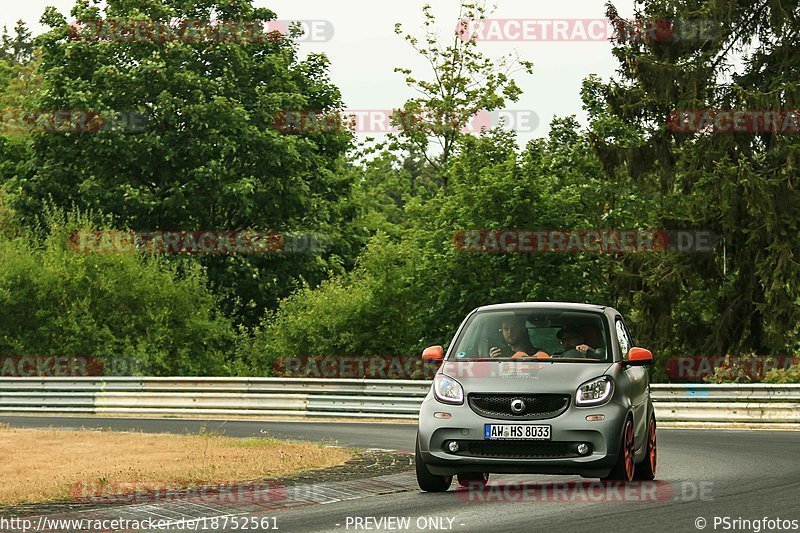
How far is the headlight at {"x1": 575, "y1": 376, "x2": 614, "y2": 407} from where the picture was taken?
38.7 feet

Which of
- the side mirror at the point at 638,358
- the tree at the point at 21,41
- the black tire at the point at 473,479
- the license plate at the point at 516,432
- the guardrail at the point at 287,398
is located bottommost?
the guardrail at the point at 287,398

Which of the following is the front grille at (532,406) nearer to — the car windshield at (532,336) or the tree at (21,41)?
the car windshield at (532,336)

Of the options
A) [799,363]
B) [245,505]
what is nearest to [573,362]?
[245,505]

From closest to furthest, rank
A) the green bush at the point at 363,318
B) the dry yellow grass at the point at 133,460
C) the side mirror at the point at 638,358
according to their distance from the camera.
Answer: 1. the side mirror at the point at 638,358
2. the dry yellow grass at the point at 133,460
3. the green bush at the point at 363,318

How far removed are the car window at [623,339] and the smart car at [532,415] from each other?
9.7 inches

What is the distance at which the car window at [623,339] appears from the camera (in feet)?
42.9

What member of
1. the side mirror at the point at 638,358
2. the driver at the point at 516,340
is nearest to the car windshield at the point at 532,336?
the driver at the point at 516,340

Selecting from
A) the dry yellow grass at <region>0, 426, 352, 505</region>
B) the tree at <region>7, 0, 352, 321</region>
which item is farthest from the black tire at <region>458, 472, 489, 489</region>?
the tree at <region>7, 0, 352, 321</region>

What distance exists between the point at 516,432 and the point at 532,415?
0.21 m

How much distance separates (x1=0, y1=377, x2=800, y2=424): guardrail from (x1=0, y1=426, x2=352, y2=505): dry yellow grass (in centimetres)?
680

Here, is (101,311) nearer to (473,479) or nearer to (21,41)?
(473,479)

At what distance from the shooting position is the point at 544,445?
11.7 meters

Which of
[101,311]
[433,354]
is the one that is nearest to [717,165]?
[101,311]

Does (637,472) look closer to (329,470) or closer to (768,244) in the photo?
(329,470)
